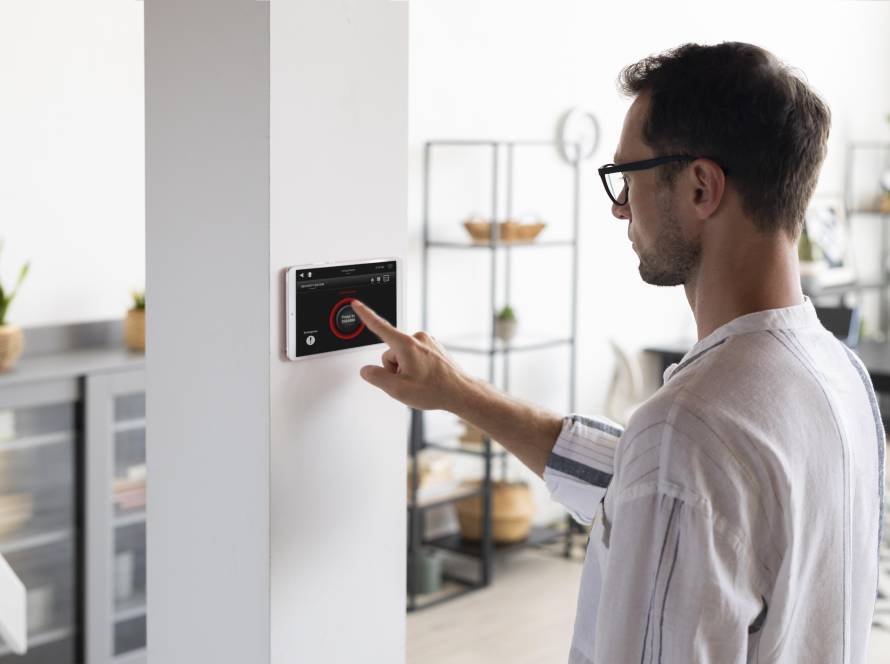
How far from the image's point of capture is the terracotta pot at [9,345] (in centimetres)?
332

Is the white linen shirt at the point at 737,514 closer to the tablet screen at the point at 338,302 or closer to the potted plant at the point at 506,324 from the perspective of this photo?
the tablet screen at the point at 338,302

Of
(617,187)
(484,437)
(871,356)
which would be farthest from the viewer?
(871,356)

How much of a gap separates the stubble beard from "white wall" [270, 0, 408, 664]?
39 cm

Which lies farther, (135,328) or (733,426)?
(135,328)

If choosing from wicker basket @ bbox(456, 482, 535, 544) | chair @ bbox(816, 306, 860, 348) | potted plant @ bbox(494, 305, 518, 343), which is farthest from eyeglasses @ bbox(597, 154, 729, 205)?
chair @ bbox(816, 306, 860, 348)

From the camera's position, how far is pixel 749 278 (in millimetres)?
1226

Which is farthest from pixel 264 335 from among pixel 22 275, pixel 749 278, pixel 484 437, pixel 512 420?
pixel 484 437

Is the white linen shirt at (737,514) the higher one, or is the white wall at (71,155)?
the white wall at (71,155)

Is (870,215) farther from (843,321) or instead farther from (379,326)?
(379,326)

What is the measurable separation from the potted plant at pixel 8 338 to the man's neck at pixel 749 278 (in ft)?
8.49

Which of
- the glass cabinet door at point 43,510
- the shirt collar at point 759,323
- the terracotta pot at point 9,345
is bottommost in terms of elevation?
the glass cabinet door at point 43,510

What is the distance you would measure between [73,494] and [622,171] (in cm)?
267

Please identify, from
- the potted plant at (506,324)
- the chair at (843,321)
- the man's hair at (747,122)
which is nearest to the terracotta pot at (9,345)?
the potted plant at (506,324)

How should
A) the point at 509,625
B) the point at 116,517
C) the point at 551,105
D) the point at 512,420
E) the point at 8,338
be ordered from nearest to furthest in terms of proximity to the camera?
the point at 512,420, the point at 8,338, the point at 116,517, the point at 509,625, the point at 551,105
